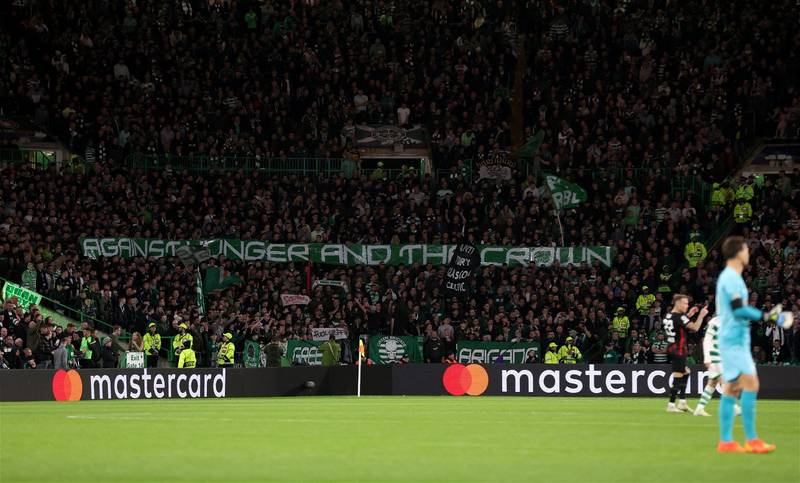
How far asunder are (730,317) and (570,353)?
23.2 meters

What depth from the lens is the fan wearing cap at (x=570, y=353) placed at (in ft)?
122

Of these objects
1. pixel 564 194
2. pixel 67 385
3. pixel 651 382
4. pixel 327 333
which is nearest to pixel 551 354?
pixel 651 382

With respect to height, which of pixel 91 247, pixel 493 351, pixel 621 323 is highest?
pixel 91 247

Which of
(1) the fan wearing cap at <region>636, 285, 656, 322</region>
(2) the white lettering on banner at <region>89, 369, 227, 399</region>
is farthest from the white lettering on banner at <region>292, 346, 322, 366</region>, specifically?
(1) the fan wearing cap at <region>636, 285, 656, 322</region>

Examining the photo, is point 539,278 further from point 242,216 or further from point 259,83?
point 259,83

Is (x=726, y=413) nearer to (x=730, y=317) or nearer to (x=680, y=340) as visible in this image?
(x=730, y=317)

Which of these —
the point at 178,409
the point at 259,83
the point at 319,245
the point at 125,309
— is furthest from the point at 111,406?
the point at 259,83

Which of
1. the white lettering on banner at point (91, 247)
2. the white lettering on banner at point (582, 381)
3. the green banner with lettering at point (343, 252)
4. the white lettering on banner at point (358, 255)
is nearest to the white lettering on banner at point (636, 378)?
the white lettering on banner at point (582, 381)

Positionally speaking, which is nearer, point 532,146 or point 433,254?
point 433,254

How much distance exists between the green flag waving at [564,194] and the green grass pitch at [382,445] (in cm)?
1632

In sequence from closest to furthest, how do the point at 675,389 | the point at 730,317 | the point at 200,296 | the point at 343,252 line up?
the point at 730,317 → the point at 675,389 → the point at 200,296 → the point at 343,252

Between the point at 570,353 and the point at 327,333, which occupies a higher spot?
the point at 327,333

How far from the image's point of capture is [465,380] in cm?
3600

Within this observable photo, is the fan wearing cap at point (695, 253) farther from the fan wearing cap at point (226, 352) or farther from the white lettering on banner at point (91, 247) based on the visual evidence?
the white lettering on banner at point (91, 247)
